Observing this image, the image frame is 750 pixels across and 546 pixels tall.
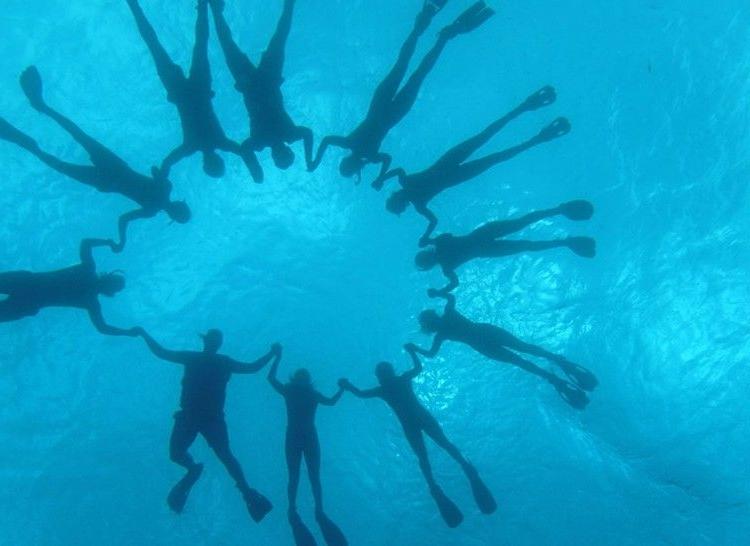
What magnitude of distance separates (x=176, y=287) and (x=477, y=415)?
10.9m

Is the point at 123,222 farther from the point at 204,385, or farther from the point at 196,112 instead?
the point at 204,385

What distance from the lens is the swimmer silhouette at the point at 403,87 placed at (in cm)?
1130

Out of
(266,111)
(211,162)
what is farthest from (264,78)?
(211,162)

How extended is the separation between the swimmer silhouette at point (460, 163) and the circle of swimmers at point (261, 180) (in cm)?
2

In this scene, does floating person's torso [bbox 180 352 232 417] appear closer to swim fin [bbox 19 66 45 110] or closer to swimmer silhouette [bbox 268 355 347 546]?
swimmer silhouette [bbox 268 355 347 546]

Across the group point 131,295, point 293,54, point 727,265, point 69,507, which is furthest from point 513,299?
point 69,507

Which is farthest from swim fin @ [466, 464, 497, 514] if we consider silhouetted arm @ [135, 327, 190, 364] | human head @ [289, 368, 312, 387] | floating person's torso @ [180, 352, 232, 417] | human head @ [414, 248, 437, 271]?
silhouetted arm @ [135, 327, 190, 364]

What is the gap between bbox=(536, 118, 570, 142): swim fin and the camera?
11.9 m

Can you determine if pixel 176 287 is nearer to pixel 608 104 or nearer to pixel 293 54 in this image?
pixel 293 54

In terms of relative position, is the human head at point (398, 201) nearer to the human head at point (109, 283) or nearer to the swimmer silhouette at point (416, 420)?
the swimmer silhouette at point (416, 420)

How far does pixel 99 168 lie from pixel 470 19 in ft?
23.1

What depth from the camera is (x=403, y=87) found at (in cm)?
1166

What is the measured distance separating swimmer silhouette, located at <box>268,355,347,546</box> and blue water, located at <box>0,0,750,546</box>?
7.89 meters

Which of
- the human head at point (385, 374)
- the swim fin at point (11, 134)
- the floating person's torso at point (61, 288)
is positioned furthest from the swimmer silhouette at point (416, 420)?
the swim fin at point (11, 134)
